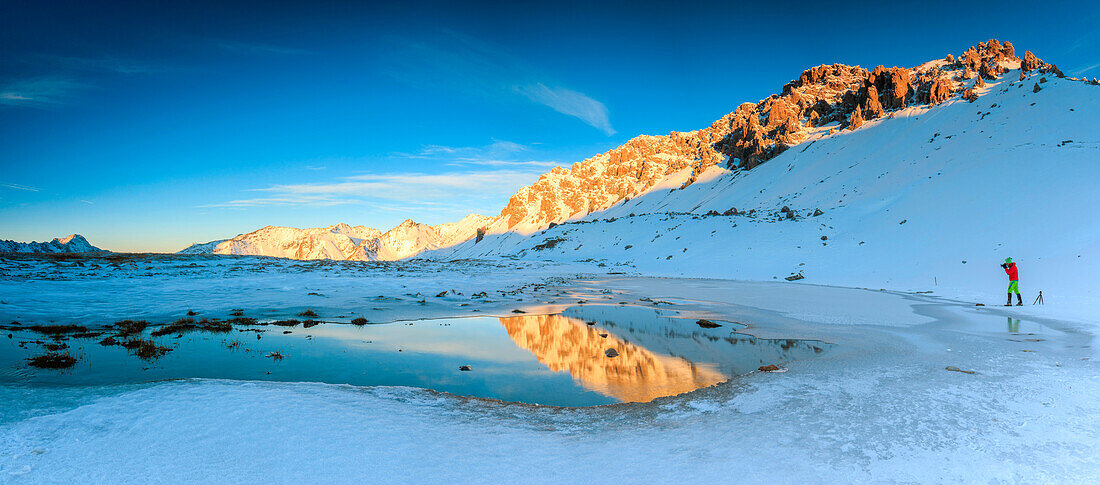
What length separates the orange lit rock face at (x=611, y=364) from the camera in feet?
28.8

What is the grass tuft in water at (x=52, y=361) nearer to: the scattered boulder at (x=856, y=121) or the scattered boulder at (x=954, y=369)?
the scattered boulder at (x=954, y=369)

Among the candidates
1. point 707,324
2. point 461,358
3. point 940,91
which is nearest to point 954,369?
point 707,324

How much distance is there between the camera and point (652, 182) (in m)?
157

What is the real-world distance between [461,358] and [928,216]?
39.7m

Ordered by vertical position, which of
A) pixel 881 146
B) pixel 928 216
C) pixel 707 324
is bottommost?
pixel 707 324

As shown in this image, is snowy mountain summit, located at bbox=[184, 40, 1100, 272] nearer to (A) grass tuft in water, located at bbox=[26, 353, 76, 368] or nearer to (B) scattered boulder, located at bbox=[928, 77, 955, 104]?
(B) scattered boulder, located at bbox=[928, 77, 955, 104]

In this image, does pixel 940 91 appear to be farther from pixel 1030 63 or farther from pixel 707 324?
pixel 707 324

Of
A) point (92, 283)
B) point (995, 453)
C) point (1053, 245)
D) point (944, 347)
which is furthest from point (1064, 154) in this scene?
point (92, 283)

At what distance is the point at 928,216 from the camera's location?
3441 centimetres

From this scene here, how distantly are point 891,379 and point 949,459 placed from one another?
12.7 ft

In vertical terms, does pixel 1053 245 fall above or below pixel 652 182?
below

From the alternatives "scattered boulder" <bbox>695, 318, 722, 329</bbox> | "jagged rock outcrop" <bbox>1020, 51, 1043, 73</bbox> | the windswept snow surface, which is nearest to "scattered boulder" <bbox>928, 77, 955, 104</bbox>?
"jagged rock outcrop" <bbox>1020, 51, 1043, 73</bbox>

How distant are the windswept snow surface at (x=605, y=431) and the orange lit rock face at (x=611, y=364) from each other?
2.85 ft

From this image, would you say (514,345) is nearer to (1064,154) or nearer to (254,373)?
(254,373)
